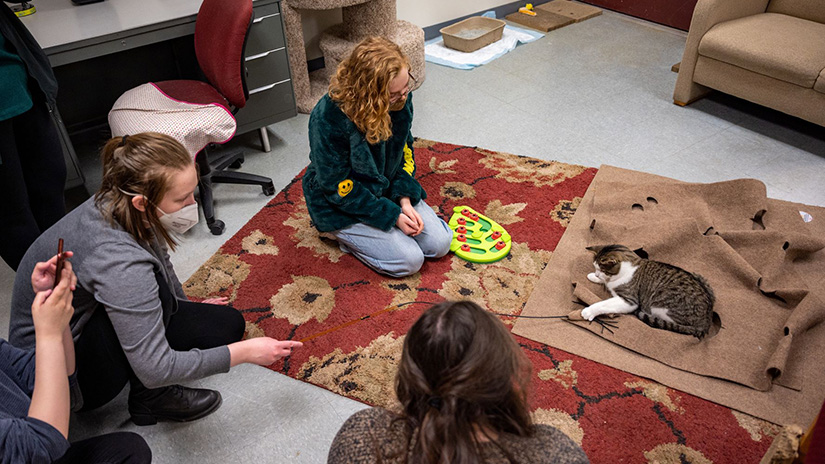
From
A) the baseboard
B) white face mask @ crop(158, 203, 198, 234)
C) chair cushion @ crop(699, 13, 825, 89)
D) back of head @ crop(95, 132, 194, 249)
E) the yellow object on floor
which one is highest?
the yellow object on floor

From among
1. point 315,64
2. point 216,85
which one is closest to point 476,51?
point 315,64

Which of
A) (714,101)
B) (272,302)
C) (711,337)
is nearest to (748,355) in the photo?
(711,337)

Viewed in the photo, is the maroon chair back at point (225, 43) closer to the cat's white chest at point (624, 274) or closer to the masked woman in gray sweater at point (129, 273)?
the masked woman in gray sweater at point (129, 273)

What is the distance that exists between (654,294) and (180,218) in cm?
142

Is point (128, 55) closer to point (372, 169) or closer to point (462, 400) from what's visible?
point (372, 169)

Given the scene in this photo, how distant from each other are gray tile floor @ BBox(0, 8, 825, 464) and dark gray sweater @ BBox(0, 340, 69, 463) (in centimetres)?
51

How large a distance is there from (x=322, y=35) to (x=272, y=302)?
202 cm

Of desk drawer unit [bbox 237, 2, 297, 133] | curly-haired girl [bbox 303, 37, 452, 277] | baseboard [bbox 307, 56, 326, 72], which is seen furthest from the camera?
baseboard [bbox 307, 56, 326, 72]

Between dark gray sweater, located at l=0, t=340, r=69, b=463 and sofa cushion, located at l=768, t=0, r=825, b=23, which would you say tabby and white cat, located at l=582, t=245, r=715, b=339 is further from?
sofa cushion, located at l=768, t=0, r=825, b=23

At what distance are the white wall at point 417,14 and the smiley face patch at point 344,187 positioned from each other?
6.17 ft

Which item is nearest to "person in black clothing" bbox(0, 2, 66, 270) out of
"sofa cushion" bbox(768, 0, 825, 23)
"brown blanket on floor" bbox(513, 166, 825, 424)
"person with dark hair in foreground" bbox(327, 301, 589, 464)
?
"person with dark hair in foreground" bbox(327, 301, 589, 464)

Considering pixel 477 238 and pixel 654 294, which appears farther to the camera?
pixel 477 238

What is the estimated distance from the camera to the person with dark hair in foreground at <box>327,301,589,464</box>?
83 centimetres

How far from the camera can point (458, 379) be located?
0.83 m
